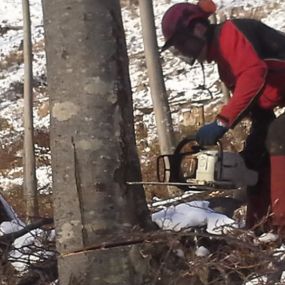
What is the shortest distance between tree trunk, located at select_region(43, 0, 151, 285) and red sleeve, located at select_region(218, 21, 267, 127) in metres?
0.84

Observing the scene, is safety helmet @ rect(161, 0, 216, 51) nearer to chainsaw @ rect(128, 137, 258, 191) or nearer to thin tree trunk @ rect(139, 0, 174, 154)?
chainsaw @ rect(128, 137, 258, 191)

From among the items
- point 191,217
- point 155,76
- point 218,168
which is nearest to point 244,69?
point 218,168

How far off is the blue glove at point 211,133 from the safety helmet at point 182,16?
0.50 m

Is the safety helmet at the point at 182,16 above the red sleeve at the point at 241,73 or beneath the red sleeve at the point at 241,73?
above

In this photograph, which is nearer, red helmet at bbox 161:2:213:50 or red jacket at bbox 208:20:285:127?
red jacket at bbox 208:20:285:127

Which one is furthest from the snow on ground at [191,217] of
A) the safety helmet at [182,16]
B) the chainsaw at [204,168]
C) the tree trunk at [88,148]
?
the safety helmet at [182,16]

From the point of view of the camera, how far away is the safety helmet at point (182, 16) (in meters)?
4.03

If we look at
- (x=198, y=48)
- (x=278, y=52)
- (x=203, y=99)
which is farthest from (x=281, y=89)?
(x=203, y=99)

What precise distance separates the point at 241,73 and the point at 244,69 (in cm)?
3

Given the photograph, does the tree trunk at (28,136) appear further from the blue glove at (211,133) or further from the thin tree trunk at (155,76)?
the blue glove at (211,133)

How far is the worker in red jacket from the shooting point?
3900 mm

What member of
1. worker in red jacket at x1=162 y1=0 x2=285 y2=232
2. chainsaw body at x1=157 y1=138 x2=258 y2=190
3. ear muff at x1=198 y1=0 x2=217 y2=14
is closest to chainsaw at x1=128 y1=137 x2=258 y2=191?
chainsaw body at x1=157 y1=138 x2=258 y2=190

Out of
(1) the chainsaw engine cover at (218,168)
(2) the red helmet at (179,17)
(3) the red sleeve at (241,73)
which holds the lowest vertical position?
(1) the chainsaw engine cover at (218,168)

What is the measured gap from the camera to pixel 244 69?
3.93 meters
